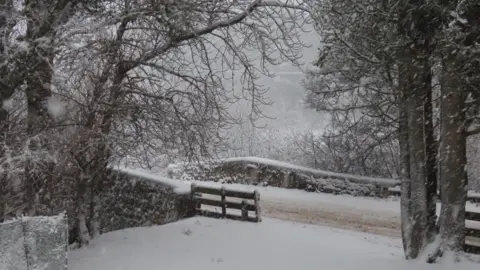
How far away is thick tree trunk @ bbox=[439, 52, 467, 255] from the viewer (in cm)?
793

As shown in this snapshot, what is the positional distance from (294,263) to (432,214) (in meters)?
2.68

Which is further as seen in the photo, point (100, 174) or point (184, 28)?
point (100, 174)

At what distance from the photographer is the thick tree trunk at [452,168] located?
793 centimetres

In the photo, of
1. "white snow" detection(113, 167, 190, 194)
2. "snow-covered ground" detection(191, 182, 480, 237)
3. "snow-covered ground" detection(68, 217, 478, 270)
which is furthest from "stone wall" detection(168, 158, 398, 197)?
"snow-covered ground" detection(68, 217, 478, 270)

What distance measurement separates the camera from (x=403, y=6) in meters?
7.77

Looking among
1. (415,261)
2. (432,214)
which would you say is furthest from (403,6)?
(415,261)

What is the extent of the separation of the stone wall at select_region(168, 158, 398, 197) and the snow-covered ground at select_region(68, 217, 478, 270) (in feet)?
17.2

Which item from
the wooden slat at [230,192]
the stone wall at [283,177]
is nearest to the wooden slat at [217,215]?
the wooden slat at [230,192]

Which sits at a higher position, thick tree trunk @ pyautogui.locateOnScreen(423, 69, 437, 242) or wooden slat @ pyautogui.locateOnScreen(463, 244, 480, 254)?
thick tree trunk @ pyautogui.locateOnScreen(423, 69, 437, 242)

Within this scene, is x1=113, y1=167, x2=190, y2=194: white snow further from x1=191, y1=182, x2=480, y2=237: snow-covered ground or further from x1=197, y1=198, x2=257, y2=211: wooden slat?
x1=191, y1=182, x2=480, y2=237: snow-covered ground

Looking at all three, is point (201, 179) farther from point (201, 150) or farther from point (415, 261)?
point (415, 261)

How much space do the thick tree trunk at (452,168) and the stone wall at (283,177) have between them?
864 centimetres

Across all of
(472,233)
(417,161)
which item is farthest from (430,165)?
(472,233)

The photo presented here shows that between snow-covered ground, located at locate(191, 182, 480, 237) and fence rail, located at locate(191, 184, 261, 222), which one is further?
snow-covered ground, located at locate(191, 182, 480, 237)
